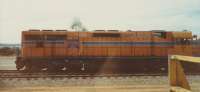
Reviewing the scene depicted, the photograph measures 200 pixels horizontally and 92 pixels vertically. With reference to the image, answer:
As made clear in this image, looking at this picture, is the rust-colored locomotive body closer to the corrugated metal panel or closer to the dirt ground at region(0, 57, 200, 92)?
the corrugated metal panel

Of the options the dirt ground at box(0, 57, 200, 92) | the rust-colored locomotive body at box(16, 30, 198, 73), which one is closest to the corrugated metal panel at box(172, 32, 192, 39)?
the rust-colored locomotive body at box(16, 30, 198, 73)

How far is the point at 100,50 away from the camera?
2211cm

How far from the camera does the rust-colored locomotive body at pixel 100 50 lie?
842 inches

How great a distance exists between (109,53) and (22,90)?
36.2ft

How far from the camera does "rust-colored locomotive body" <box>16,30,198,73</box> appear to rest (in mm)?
21391

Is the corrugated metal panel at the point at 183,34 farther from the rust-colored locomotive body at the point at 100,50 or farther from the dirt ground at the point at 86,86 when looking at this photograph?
the dirt ground at the point at 86,86

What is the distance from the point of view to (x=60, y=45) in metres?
21.6

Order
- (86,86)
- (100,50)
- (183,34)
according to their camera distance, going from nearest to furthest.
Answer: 1. (86,86)
2. (100,50)
3. (183,34)

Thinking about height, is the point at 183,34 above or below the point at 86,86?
above

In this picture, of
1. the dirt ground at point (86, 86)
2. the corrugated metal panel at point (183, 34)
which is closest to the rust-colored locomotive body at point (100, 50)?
the corrugated metal panel at point (183, 34)

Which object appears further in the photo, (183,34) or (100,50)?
(183,34)

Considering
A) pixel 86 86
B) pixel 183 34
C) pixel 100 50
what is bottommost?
pixel 86 86

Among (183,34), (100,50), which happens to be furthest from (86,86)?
(183,34)

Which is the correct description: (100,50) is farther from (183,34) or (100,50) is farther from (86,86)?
(86,86)
